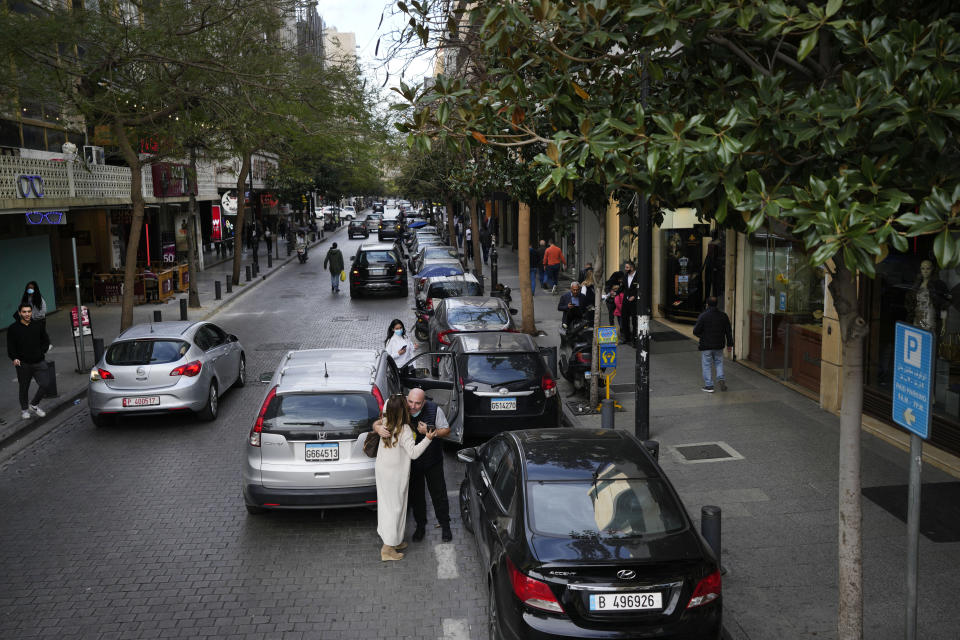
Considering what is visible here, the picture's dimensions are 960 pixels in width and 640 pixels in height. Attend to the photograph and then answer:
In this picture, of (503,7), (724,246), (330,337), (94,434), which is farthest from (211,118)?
(503,7)

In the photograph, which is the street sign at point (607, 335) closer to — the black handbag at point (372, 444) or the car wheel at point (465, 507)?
the car wheel at point (465, 507)

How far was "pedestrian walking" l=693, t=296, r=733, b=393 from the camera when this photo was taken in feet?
45.4

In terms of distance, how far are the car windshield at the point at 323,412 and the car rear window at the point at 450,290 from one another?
12.5 meters

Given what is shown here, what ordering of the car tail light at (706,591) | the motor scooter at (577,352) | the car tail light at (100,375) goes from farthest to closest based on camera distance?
the motor scooter at (577,352)
the car tail light at (100,375)
the car tail light at (706,591)

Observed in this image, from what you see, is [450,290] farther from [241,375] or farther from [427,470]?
[427,470]

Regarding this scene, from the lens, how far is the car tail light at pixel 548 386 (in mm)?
11727

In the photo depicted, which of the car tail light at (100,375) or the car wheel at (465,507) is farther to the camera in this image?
the car tail light at (100,375)

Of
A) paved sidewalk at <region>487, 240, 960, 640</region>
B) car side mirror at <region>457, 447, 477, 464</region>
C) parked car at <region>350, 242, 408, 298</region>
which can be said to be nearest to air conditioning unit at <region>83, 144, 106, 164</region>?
parked car at <region>350, 242, 408, 298</region>

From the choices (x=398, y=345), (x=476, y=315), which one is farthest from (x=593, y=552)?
(x=476, y=315)

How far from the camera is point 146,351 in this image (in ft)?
42.9

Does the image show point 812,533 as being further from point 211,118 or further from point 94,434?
point 211,118

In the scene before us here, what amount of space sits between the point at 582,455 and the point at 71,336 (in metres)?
18.3

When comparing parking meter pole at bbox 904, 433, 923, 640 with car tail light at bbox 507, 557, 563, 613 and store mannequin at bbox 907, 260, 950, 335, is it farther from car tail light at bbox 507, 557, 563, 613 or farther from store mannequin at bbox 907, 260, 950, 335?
store mannequin at bbox 907, 260, 950, 335

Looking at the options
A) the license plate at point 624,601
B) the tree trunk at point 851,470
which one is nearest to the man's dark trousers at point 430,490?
the license plate at point 624,601
